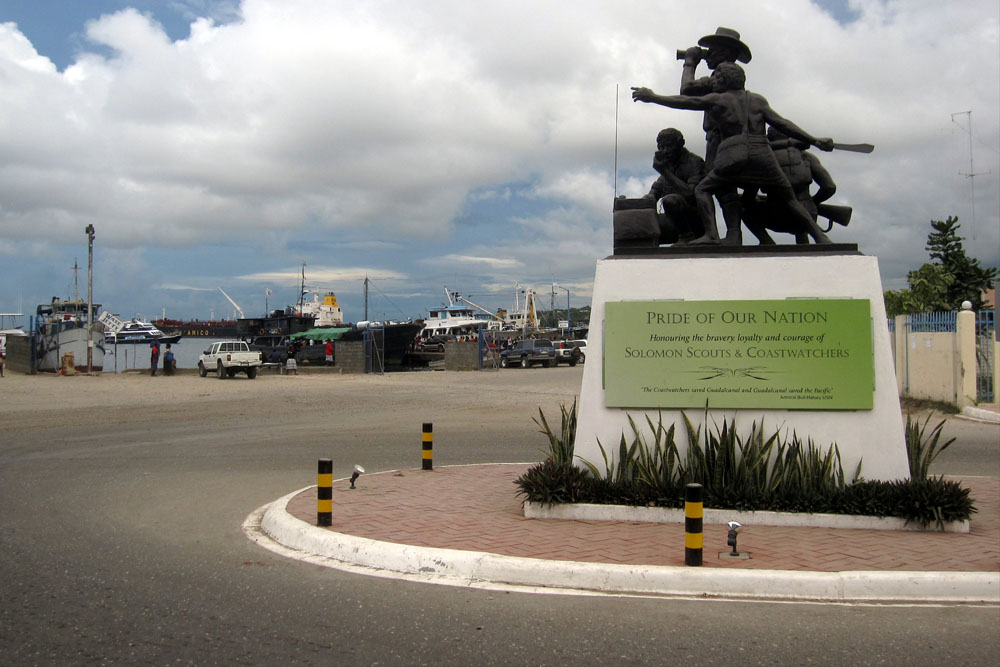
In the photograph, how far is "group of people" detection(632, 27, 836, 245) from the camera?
8.02 m

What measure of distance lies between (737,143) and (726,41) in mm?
1230

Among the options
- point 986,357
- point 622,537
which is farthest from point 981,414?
point 622,537

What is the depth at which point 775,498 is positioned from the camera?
23.2 ft

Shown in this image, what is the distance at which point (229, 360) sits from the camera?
3362 centimetres

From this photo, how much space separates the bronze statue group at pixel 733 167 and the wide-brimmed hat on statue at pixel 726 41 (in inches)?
0.4

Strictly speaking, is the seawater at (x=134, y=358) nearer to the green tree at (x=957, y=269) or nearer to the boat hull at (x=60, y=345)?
the boat hull at (x=60, y=345)

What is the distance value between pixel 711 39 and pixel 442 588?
6.03 m

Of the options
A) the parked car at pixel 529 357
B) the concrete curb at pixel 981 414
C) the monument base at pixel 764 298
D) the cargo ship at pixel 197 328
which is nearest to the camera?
the monument base at pixel 764 298

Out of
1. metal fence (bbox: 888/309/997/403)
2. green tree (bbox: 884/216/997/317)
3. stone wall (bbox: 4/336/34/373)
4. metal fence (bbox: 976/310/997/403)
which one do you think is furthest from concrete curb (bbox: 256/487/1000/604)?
stone wall (bbox: 4/336/34/373)

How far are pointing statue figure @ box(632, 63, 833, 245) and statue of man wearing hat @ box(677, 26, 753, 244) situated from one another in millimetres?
206

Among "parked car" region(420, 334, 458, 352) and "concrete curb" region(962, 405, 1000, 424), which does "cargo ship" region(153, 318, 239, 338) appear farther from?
"concrete curb" region(962, 405, 1000, 424)

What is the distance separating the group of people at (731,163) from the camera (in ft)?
26.3

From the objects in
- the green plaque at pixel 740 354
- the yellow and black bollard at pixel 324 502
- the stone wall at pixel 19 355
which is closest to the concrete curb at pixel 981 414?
the green plaque at pixel 740 354

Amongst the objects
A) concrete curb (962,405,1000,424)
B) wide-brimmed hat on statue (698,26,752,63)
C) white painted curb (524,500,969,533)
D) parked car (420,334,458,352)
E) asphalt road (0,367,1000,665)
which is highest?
wide-brimmed hat on statue (698,26,752,63)
